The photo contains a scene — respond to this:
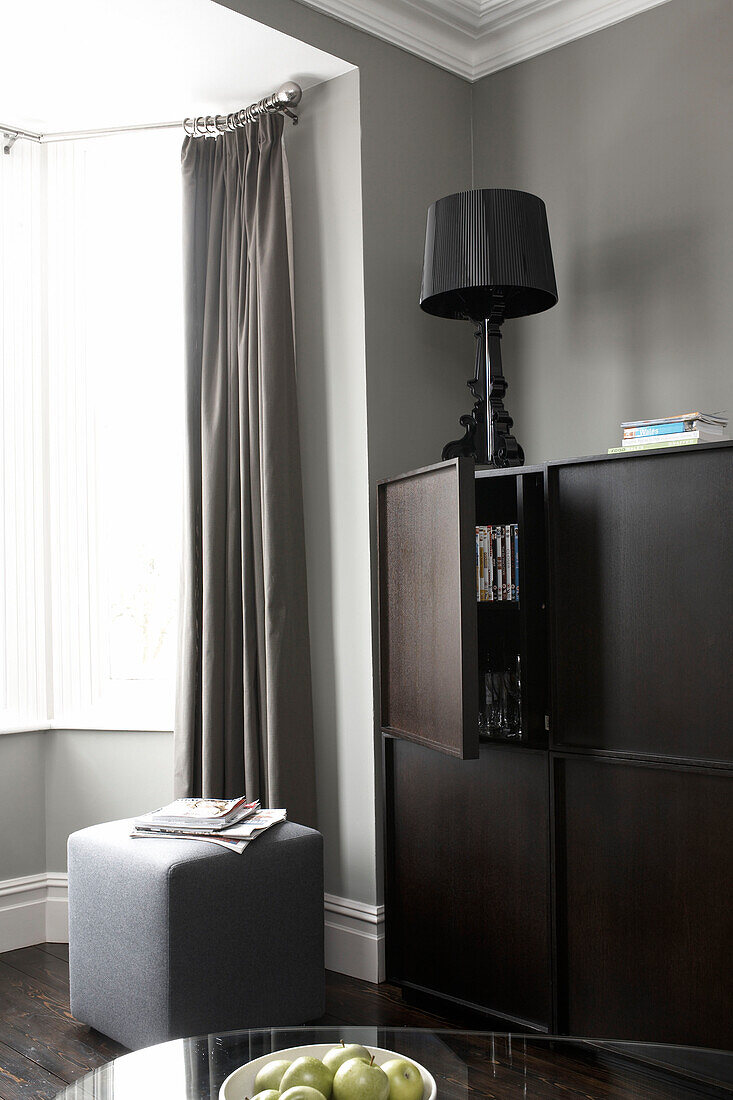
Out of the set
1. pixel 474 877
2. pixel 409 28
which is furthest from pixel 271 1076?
pixel 409 28

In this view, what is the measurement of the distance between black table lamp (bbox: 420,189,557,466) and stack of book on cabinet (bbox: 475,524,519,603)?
0.27 metres

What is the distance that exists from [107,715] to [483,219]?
203 centimetres

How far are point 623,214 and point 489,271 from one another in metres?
0.62

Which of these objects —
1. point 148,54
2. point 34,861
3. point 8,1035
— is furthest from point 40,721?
point 148,54

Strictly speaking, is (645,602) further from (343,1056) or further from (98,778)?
(98,778)

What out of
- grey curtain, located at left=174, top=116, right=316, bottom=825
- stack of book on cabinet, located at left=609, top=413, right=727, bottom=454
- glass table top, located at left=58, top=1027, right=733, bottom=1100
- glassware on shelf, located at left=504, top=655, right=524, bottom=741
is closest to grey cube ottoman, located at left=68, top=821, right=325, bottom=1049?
grey curtain, located at left=174, top=116, right=316, bottom=825

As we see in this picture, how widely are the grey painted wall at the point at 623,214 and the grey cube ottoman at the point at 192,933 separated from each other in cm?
154

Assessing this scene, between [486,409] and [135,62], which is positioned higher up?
[135,62]

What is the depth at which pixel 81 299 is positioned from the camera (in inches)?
139

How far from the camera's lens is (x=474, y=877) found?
8.58 feet

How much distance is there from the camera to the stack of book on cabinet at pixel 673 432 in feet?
7.73

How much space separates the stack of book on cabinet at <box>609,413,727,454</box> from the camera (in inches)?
92.8

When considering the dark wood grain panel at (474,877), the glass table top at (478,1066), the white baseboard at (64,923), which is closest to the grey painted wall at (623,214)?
the dark wood grain panel at (474,877)

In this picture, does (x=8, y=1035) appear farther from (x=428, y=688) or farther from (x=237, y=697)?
(x=428, y=688)
